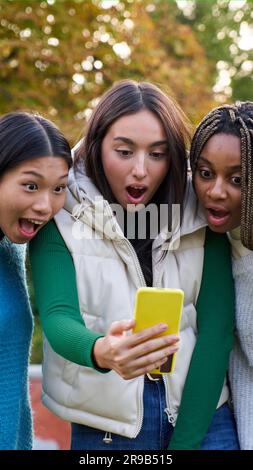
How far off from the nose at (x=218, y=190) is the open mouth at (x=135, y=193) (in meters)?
0.24

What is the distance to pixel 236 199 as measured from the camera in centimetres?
294

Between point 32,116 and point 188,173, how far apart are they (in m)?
0.62

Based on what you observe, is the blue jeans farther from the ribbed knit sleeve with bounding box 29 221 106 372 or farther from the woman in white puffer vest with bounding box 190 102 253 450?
the ribbed knit sleeve with bounding box 29 221 106 372

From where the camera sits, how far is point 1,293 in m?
2.98

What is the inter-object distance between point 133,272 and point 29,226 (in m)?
0.39

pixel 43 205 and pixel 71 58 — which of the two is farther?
pixel 71 58

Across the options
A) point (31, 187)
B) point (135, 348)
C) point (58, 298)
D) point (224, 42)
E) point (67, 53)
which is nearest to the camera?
point (135, 348)

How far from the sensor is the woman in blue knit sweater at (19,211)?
2852 millimetres

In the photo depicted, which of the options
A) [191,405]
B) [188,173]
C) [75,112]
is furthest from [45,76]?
[191,405]

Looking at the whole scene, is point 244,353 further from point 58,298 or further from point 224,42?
point 224,42

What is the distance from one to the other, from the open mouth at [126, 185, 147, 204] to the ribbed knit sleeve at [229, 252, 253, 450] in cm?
42

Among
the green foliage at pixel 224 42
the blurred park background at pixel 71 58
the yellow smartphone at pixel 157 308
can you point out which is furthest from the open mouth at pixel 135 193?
the green foliage at pixel 224 42

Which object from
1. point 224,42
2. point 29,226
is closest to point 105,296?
point 29,226
